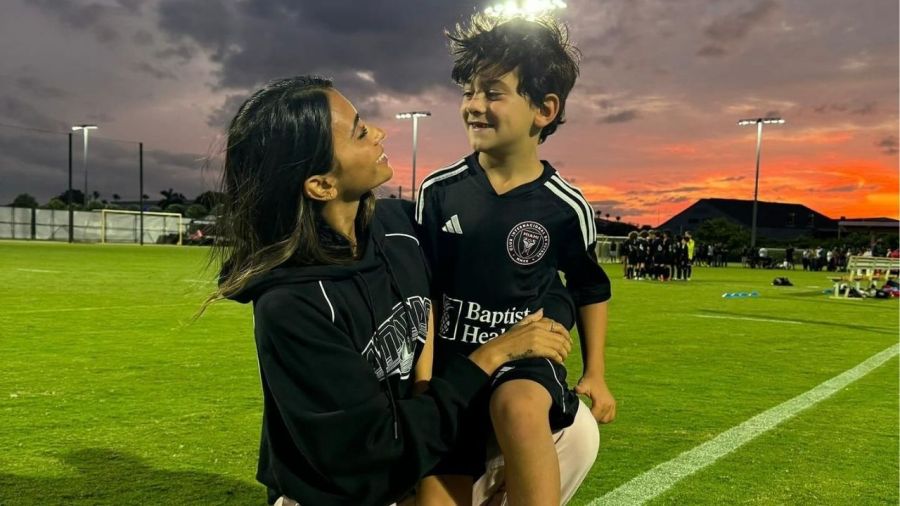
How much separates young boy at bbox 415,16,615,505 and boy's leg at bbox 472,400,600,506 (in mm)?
64

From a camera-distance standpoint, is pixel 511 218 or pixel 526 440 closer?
pixel 526 440

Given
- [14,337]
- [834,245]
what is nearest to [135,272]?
[14,337]

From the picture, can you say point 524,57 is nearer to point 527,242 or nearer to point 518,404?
point 527,242

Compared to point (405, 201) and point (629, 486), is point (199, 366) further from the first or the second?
point (405, 201)

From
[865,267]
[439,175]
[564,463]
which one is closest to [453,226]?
[439,175]

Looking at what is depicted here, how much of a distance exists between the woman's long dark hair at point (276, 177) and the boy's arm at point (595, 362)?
0.96 meters

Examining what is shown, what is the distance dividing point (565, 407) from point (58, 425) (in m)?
4.50

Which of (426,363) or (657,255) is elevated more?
(426,363)

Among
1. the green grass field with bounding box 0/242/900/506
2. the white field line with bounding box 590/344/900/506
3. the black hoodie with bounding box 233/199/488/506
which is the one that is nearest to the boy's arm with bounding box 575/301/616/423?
the black hoodie with bounding box 233/199/488/506

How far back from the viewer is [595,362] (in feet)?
8.54

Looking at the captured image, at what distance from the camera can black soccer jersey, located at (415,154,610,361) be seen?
2340mm

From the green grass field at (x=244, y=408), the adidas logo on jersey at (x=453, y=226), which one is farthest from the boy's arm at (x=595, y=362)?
the green grass field at (x=244, y=408)

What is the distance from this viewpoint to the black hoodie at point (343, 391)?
176 centimetres

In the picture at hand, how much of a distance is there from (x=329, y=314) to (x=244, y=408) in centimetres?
448
